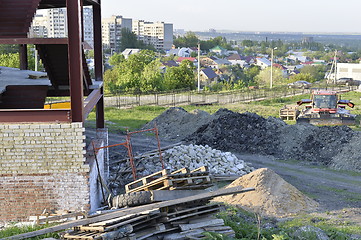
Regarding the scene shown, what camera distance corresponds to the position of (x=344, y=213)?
1569cm

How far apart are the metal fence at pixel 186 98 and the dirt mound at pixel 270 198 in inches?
1147

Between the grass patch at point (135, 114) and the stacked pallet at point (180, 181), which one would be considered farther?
the grass patch at point (135, 114)

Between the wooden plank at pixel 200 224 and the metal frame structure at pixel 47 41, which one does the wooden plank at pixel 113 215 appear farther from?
the metal frame structure at pixel 47 41

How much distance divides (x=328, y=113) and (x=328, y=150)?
942cm

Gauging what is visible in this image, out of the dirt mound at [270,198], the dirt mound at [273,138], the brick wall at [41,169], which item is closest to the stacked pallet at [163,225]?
the brick wall at [41,169]

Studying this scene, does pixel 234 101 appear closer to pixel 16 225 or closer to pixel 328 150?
Answer: pixel 328 150

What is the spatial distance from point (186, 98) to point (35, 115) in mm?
36731

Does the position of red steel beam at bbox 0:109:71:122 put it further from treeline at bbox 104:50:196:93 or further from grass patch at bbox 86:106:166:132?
treeline at bbox 104:50:196:93

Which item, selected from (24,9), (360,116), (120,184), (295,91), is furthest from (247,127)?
(295,91)

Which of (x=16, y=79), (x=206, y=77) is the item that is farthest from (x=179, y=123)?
(x=206, y=77)

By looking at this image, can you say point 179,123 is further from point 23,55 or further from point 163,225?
point 163,225

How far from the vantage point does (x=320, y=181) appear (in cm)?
2056

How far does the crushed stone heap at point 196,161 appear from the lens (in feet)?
65.7

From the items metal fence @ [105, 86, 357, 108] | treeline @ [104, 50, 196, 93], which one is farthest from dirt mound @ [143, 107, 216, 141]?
treeline @ [104, 50, 196, 93]
